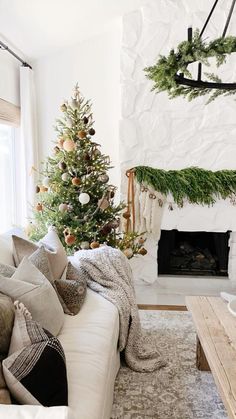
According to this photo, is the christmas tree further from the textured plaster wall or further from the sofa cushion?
the sofa cushion

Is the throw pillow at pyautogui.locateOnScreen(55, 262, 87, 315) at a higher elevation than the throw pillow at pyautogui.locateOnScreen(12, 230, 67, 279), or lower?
lower

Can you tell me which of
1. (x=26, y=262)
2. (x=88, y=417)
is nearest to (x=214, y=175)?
(x=26, y=262)

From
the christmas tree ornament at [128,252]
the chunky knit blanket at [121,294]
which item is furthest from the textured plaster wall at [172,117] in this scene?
the chunky knit blanket at [121,294]

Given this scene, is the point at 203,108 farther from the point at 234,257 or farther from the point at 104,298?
the point at 104,298

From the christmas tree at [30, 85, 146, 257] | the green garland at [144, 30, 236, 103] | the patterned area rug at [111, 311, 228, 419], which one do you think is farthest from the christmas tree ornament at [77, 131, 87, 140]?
the patterned area rug at [111, 311, 228, 419]

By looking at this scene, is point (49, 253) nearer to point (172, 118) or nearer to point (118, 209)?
point (118, 209)

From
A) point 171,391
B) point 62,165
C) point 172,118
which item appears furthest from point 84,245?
point 172,118

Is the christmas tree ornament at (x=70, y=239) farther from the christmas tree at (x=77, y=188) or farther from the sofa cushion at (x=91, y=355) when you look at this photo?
the sofa cushion at (x=91, y=355)

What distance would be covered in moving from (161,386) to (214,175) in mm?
2159

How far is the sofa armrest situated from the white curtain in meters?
2.90

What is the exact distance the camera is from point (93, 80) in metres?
4.00

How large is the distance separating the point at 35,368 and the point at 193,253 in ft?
10.6

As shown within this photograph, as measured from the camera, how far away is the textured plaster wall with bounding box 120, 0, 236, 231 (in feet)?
12.1

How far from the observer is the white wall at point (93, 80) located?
3967 mm
